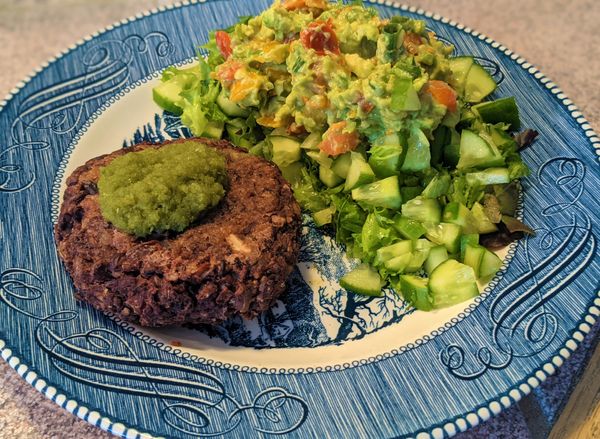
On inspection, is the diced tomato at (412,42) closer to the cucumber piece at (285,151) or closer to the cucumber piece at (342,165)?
the cucumber piece at (342,165)

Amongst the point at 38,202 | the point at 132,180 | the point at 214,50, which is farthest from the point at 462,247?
the point at 38,202

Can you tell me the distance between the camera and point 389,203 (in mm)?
3121

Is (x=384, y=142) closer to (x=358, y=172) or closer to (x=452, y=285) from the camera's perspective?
(x=358, y=172)

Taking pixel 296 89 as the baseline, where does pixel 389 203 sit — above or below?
below

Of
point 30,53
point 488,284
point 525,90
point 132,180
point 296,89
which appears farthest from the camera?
point 30,53

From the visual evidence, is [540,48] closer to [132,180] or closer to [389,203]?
[389,203]

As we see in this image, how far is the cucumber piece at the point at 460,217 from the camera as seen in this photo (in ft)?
10.0

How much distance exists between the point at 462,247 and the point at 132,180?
160 centimetres

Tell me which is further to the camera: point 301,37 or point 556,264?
point 301,37

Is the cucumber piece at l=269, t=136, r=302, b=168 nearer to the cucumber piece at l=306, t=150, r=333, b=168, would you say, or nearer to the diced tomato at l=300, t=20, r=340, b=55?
the cucumber piece at l=306, t=150, r=333, b=168

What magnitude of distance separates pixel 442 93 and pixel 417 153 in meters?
0.33

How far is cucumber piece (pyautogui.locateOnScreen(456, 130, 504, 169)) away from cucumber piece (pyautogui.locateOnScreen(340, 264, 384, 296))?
75 cm

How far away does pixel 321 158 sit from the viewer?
3283 millimetres

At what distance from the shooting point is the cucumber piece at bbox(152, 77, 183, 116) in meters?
3.76
